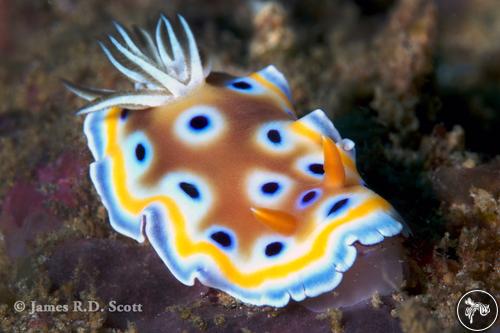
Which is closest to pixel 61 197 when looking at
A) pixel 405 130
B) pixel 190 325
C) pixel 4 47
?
pixel 190 325

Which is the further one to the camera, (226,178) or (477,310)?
(226,178)

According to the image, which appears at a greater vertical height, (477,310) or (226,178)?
(226,178)

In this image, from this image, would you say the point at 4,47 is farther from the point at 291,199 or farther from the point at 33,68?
the point at 291,199

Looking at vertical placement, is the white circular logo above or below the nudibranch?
below

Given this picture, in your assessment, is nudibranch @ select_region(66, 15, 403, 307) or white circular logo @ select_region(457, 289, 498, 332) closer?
nudibranch @ select_region(66, 15, 403, 307)
